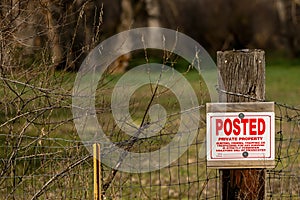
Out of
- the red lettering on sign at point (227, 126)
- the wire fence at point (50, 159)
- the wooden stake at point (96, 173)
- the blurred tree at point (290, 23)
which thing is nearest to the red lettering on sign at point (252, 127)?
the red lettering on sign at point (227, 126)

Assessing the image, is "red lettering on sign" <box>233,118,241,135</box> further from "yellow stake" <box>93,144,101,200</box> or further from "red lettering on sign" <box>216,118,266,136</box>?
"yellow stake" <box>93,144,101,200</box>

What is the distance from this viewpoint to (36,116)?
7.17 m

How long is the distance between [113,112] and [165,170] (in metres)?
4.77

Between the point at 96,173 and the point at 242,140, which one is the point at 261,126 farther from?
Result: the point at 96,173

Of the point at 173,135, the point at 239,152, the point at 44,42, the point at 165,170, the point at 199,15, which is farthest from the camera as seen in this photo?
the point at 199,15

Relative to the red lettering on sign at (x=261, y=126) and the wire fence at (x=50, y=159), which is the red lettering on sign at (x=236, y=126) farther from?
the wire fence at (x=50, y=159)

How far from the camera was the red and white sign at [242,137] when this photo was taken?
242 inches

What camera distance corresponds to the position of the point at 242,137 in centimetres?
615

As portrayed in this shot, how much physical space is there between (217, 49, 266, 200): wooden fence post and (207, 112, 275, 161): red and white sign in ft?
0.61

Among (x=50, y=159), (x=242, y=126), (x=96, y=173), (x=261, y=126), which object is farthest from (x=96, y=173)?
(x=261, y=126)

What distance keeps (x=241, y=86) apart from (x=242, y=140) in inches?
17.3

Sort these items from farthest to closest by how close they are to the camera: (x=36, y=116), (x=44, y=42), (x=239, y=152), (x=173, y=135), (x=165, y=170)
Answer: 1. (x=165, y=170)
2. (x=44, y=42)
3. (x=173, y=135)
4. (x=36, y=116)
5. (x=239, y=152)

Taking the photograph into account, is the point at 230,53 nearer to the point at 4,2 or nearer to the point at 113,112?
the point at 113,112

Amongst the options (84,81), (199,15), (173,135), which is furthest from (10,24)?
(199,15)
